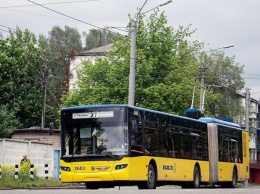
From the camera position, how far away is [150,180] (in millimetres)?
24625

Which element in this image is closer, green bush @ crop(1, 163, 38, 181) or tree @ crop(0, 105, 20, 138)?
green bush @ crop(1, 163, 38, 181)

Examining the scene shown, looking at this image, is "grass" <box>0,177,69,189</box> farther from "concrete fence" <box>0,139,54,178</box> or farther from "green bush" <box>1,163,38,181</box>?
"concrete fence" <box>0,139,54,178</box>

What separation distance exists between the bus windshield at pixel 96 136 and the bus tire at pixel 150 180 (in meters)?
1.95

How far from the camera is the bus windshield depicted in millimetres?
23062

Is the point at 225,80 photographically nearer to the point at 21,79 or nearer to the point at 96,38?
the point at 21,79

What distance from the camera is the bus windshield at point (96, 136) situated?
908 inches

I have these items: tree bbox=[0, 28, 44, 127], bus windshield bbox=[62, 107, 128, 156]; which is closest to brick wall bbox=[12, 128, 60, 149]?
tree bbox=[0, 28, 44, 127]

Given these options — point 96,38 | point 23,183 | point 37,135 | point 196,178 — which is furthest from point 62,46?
point 196,178

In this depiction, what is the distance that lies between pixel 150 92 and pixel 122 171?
104ft

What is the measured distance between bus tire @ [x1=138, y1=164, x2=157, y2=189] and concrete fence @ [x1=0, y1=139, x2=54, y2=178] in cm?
1345

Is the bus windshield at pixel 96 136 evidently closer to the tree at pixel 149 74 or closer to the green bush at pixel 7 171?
the green bush at pixel 7 171

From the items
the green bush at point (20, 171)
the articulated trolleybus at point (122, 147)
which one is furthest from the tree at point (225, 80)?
the articulated trolleybus at point (122, 147)

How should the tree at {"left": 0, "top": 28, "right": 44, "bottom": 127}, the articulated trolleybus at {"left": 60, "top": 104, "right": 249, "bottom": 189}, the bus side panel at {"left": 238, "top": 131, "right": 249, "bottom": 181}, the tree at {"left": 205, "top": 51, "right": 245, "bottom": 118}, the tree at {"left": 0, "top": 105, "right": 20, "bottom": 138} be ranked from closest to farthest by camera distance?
the articulated trolleybus at {"left": 60, "top": 104, "right": 249, "bottom": 189}
the bus side panel at {"left": 238, "top": 131, "right": 249, "bottom": 181}
the tree at {"left": 0, "top": 105, "right": 20, "bottom": 138}
the tree at {"left": 0, "top": 28, "right": 44, "bottom": 127}
the tree at {"left": 205, "top": 51, "right": 245, "bottom": 118}

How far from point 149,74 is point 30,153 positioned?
18136 millimetres
